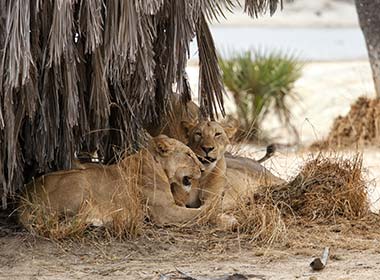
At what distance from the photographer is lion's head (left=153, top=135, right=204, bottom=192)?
742 centimetres

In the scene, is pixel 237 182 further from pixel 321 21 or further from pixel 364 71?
pixel 321 21

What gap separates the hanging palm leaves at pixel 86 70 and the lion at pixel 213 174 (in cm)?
35

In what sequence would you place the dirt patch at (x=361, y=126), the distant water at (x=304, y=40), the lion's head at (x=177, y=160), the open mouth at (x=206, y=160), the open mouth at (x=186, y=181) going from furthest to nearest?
the distant water at (x=304, y=40)
the dirt patch at (x=361, y=126)
the open mouth at (x=206, y=160)
the open mouth at (x=186, y=181)
the lion's head at (x=177, y=160)

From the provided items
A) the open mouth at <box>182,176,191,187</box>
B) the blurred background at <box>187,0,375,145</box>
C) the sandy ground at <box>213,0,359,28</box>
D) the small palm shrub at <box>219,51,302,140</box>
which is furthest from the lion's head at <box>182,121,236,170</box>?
the sandy ground at <box>213,0,359,28</box>

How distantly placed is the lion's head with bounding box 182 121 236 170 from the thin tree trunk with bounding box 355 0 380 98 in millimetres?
5987

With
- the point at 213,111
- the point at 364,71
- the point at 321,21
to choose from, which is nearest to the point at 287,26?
the point at 321,21

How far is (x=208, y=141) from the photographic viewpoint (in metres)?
7.63

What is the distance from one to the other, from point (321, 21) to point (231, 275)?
108 ft

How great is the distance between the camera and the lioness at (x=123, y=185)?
7203 millimetres

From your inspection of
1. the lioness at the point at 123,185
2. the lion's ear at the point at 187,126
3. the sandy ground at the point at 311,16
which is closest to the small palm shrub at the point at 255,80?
the lion's ear at the point at 187,126

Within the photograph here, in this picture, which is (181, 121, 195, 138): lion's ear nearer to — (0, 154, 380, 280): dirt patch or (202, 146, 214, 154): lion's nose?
(202, 146, 214, 154): lion's nose

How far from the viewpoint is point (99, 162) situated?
25.7ft

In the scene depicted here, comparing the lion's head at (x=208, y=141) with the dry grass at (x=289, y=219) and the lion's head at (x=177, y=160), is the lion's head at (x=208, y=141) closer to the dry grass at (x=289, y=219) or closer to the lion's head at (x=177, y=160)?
the lion's head at (x=177, y=160)

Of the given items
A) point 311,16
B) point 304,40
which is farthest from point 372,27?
point 311,16
